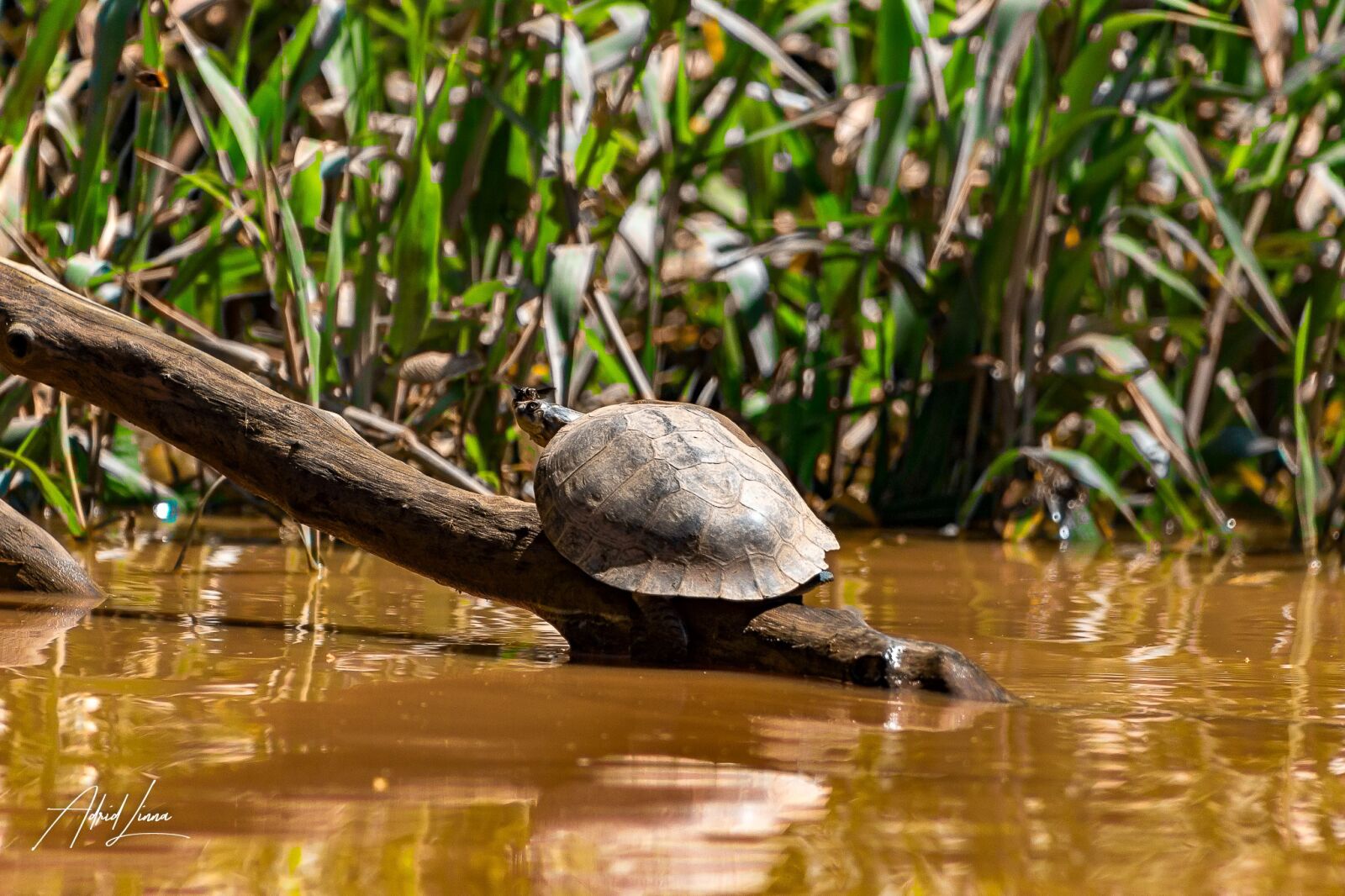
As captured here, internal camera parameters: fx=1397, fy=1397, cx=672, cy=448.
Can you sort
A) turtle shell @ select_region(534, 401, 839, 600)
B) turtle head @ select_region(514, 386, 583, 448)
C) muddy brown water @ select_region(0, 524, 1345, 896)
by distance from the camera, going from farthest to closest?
1. turtle head @ select_region(514, 386, 583, 448)
2. turtle shell @ select_region(534, 401, 839, 600)
3. muddy brown water @ select_region(0, 524, 1345, 896)

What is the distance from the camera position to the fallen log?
252 cm

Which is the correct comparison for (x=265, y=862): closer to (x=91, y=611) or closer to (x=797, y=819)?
(x=797, y=819)

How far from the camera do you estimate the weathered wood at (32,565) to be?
9.44 feet

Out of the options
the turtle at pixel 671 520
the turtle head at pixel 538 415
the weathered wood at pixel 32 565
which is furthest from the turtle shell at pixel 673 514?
the weathered wood at pixel 32 565

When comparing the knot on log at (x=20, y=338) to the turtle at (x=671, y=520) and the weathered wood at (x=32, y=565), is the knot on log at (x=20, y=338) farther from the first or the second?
the turtle at (x=671, y=520)

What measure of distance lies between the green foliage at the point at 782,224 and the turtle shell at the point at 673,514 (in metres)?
0.98

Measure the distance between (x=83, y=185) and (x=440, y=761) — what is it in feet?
7.86

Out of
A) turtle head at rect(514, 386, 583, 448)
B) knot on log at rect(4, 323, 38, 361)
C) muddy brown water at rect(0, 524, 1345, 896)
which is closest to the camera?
muddy brown water at rect(0, 524, 1345, 896)

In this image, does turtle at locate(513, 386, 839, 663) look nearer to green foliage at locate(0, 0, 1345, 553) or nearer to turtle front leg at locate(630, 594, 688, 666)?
turtle front leg at locate(630, 594, 688, 666)
